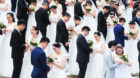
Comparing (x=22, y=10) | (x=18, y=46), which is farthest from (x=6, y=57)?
(x=22, y=10)

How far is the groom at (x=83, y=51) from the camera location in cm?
992

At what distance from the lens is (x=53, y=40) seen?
13305 millimetres

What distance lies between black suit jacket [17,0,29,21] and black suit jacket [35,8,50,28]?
1223 mm

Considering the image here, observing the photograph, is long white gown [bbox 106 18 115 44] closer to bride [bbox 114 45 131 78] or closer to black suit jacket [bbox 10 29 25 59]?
bride [bbox 114 45 131 78]

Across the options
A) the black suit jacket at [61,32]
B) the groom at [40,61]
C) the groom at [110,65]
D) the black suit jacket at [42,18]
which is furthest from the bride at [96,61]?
the black suit jacket at [42,18]

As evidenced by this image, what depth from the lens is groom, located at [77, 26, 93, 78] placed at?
391 inches

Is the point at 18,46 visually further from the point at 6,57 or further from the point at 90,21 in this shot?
the point at 90,21

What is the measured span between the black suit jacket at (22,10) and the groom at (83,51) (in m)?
4.30

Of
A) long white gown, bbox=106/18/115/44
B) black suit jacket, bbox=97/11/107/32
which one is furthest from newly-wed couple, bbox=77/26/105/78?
long white gown, bbox=106/18/115/44

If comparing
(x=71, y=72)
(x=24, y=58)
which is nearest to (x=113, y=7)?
(x=71, y=72)

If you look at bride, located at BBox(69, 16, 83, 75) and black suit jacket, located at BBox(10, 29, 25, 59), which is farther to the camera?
bride, located at BBox(69, 16, 83, 75)

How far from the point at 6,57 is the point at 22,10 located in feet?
9.30

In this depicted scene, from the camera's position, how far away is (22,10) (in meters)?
13.7

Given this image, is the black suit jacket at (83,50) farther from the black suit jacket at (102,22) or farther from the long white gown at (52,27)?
the black suit jacket at (102,22)
